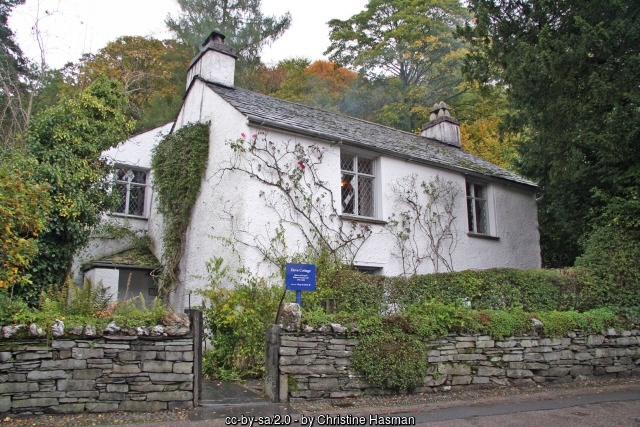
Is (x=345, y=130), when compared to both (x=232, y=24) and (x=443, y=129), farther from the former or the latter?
(x=232, y=24)

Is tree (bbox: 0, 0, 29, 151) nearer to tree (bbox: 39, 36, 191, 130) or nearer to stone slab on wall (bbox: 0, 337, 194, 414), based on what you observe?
tree (bbox: 39, 36, 191, 130)

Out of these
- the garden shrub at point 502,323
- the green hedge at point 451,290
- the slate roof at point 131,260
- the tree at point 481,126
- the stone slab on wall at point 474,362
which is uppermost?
the tree at point 481,126

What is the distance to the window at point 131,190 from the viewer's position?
16062mm

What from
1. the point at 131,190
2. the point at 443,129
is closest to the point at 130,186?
the point at 131,190

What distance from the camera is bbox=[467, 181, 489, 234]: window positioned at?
51.7 ft

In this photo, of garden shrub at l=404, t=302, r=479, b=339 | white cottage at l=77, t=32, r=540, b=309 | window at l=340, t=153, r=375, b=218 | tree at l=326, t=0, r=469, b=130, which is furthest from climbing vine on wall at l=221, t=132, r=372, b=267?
tree at l=326, t=0, r=469, b=130

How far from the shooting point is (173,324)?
670 centimetres

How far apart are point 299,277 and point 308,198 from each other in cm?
421

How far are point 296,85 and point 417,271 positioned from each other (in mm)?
18676

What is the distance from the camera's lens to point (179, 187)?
44.2ft

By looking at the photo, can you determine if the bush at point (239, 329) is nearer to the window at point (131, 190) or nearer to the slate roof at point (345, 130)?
the slate roof at point (345, 130)

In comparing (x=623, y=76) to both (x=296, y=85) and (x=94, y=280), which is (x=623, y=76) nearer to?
(x=94, y=280)

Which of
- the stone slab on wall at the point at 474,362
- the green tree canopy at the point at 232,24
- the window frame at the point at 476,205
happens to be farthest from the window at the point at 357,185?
the green tree canopy at the point at 232,24

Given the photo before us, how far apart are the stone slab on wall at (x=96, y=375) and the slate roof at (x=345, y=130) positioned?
643 cm
